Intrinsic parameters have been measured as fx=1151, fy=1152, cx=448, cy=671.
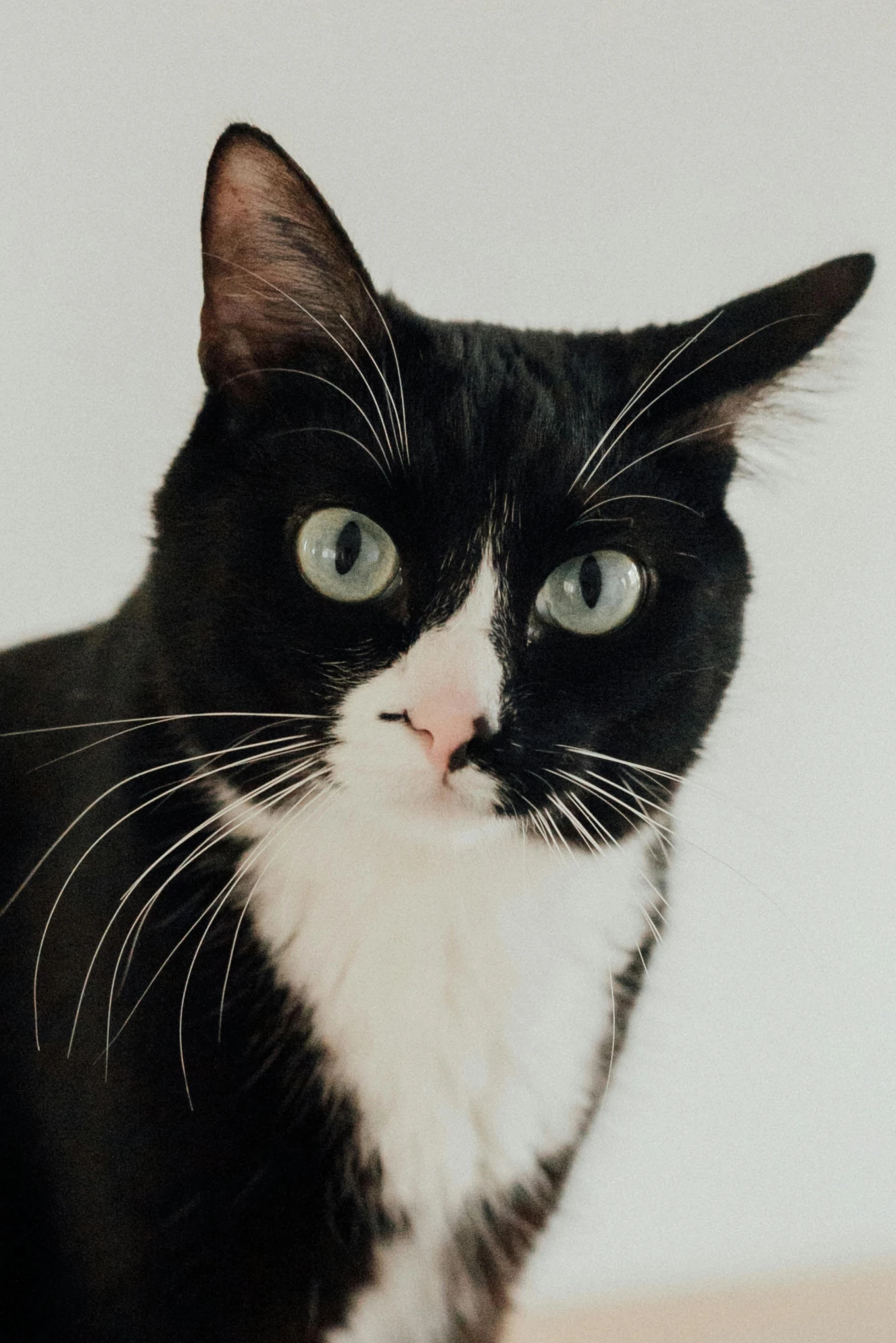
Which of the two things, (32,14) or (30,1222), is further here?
(32,14)

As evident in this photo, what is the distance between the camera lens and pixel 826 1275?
0.95 metres

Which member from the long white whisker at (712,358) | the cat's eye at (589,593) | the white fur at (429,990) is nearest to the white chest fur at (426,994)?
the white fur at (429,990)

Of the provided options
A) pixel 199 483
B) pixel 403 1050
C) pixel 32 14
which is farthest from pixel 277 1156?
pixel 32 14

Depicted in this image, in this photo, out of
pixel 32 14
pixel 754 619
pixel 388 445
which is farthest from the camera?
pixel 754 619

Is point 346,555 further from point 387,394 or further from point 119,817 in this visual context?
point 119,817

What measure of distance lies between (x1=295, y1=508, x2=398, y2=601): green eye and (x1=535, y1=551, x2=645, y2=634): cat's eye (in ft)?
0.29

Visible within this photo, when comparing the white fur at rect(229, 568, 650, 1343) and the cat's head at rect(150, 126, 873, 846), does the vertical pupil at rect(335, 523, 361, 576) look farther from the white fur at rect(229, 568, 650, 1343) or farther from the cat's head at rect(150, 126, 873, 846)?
the white fur at rect(229, 568, 650, 1343)

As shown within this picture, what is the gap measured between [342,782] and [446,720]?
8cm

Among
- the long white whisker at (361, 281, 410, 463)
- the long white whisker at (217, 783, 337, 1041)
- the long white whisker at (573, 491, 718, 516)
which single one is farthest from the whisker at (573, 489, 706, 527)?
the long white whisker at (217, 783, 337, 1041)

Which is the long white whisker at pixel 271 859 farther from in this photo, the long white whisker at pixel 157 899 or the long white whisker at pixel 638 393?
the long white whisker at pixel 638 393

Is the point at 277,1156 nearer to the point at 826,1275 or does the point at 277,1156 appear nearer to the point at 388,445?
the point at 388,445

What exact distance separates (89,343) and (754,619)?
49 cm

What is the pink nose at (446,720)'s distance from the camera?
58 centimetres

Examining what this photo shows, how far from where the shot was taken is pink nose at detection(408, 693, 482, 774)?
0.58m
